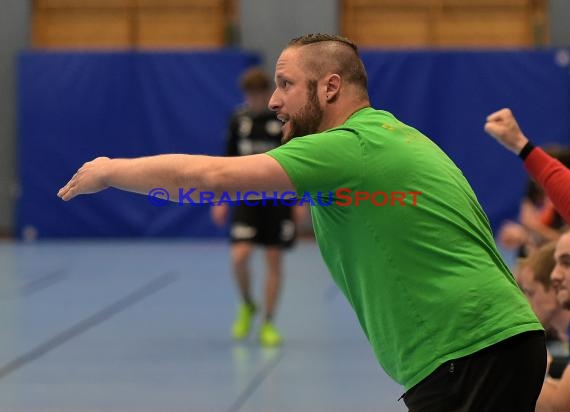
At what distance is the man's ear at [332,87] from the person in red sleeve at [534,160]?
3.55 feet

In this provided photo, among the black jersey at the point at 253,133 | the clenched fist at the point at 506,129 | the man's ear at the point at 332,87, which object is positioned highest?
the man's ear at the point at 332,87

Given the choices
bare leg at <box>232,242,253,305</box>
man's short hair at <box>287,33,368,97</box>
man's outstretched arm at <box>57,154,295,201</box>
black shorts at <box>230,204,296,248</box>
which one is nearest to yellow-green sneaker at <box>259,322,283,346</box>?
bare leg at <box>232,242,253,305</box>

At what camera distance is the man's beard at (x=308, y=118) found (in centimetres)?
296

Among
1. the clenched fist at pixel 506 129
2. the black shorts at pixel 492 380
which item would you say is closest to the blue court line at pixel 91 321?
the clenched fist at pixel 506 129

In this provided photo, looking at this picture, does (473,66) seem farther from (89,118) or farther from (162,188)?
(162,188)

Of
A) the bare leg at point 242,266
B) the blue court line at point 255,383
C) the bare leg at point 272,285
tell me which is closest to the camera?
the blue court line at point 255,383

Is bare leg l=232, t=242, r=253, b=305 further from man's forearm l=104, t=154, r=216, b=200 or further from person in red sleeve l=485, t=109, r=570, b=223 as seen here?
man's forearm l=104, t=154, r=216, b=200

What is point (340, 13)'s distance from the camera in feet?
52.0

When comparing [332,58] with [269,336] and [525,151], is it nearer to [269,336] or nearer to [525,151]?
[525,151]

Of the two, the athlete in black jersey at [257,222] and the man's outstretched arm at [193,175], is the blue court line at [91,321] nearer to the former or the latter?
the athlete in black jersey at [257,222]

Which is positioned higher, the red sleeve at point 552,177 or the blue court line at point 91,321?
the red sleeve at point 552,177

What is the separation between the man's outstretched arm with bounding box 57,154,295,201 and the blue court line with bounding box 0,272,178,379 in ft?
14.7

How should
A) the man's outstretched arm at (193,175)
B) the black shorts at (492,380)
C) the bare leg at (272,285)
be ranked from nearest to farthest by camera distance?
the man's outstretched arm at (193,175) < the black shorts at (492,380) < the bare leg at (272,285)

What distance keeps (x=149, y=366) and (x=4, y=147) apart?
9498 millimetres
